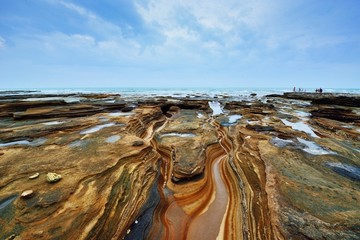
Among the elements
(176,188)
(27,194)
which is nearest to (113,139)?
(176,188)

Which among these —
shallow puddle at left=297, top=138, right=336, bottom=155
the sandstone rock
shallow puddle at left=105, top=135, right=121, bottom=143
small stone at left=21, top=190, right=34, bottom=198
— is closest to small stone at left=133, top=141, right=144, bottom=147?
the sandstone rock

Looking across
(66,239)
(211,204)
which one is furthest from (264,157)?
(66,239)

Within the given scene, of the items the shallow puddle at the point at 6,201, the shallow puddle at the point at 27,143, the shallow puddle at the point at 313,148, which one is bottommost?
the shallow puddle at the point at 27,143

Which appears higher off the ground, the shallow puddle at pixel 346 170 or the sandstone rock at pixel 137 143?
the sandstone rock at pixel 137 143

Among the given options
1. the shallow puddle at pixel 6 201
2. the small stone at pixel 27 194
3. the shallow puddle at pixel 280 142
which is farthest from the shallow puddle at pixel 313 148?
the shallow puddle at pixel 6 201

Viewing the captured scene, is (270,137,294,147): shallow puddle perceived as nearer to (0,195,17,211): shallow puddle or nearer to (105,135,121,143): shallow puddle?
(105,135,121,143): shallow puddle

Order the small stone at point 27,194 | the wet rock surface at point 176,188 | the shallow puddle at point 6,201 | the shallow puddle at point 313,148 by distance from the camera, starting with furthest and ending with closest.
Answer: the shallow puddle at point 313,148 → the small stone at point 27,194 → the shallow puddle at point 6,201 → the wet rock surface at point 176,188

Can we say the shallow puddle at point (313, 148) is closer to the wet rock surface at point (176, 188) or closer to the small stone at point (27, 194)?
the wet rock surface at point (176, 188)

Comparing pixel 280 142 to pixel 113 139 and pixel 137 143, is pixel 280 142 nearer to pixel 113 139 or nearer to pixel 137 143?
pixel 137 143
